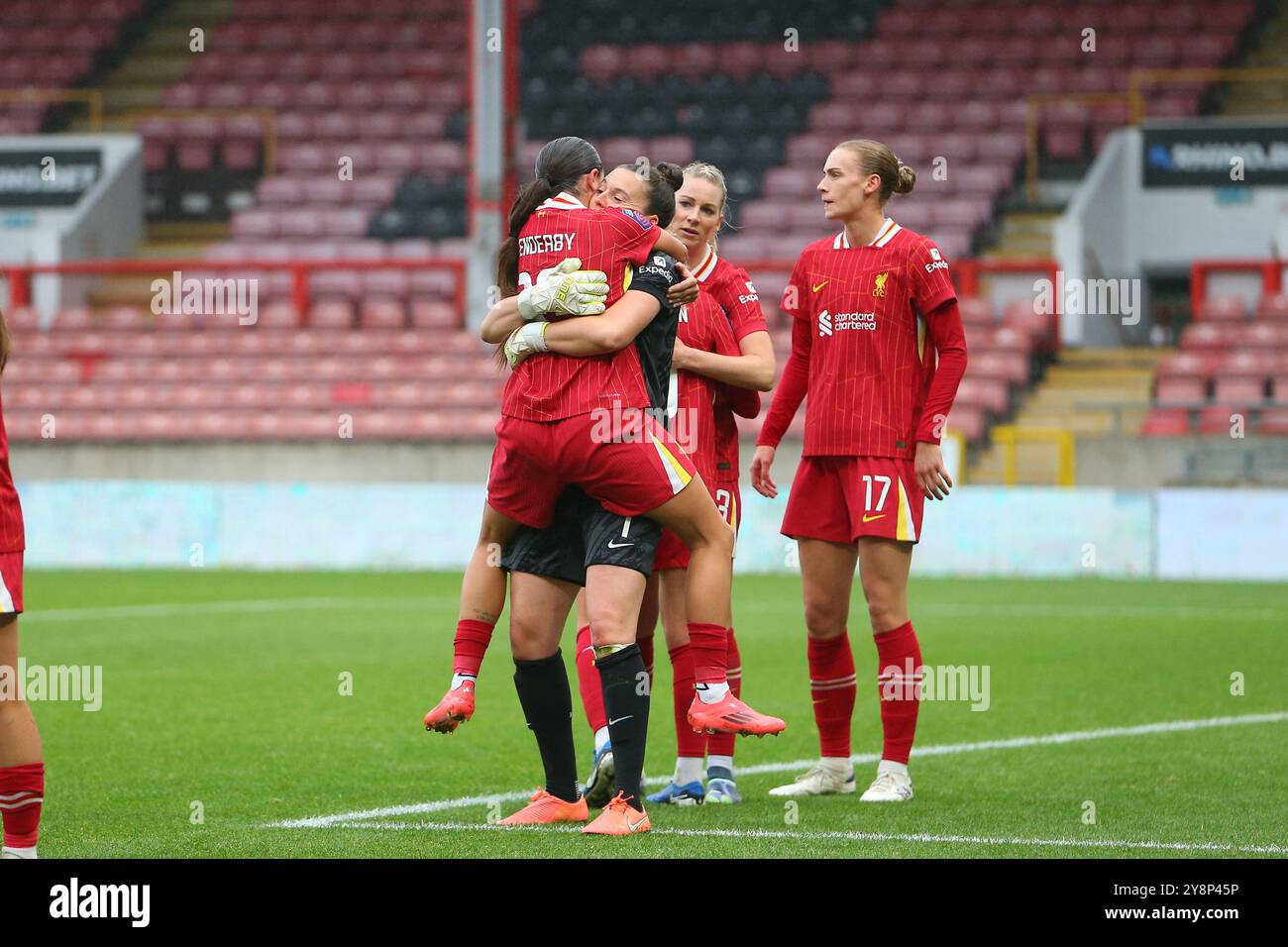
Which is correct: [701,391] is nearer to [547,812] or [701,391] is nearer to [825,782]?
[825,782]

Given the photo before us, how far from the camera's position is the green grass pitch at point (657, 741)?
17.1 feet

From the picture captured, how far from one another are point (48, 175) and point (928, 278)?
77.0 ft

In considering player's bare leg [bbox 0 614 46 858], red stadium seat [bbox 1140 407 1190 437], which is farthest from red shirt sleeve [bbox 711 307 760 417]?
red stadium seat [bbox 1140 407 1190 437]

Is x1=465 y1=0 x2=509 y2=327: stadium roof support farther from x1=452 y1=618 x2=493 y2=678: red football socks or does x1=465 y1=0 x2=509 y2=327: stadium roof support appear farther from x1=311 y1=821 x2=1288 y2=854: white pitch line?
x1=311 y1=821 x2=1288 y2=854: white pitch line

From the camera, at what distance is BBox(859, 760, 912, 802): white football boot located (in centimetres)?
596

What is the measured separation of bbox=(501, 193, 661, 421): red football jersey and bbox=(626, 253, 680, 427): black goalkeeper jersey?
5cm

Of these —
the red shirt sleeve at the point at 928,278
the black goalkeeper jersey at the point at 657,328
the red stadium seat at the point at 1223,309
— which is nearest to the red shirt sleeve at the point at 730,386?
the red shirt sleeve at the point at 928,278

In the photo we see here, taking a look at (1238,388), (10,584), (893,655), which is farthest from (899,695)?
(1238,388)

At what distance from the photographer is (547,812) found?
217 inches

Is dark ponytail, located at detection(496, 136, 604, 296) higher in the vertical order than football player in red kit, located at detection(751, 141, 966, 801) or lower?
higher

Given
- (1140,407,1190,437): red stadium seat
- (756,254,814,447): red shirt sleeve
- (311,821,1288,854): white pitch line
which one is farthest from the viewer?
(1140,407,1190,437): red stadium seat

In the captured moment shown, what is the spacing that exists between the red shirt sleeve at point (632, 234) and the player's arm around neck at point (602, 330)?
118 mm
